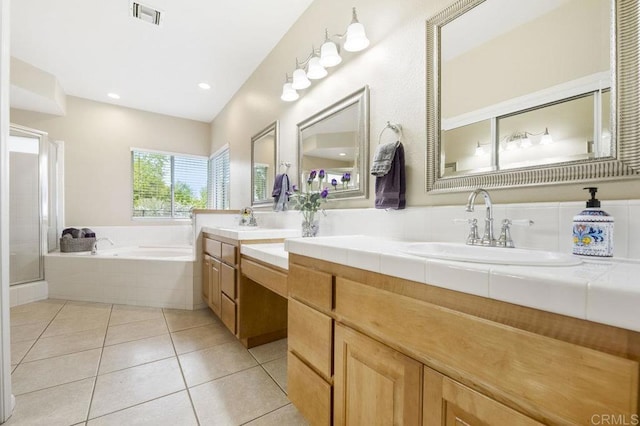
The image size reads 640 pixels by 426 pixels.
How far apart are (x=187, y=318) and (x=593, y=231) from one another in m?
2.97

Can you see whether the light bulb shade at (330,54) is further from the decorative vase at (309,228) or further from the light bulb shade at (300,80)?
the decorative vase at (309,228)

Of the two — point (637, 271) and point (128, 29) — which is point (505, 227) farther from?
point (128, 29)

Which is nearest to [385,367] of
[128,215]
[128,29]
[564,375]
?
[564,375]

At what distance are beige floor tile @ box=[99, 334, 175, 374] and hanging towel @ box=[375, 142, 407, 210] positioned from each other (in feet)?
6.13

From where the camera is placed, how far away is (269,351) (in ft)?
6.54

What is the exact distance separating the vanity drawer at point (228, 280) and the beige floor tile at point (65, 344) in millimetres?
990

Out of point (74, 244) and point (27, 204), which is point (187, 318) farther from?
point (27, 204)

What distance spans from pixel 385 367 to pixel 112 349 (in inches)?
86.1

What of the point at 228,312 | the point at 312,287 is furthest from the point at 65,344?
the point at 312,287

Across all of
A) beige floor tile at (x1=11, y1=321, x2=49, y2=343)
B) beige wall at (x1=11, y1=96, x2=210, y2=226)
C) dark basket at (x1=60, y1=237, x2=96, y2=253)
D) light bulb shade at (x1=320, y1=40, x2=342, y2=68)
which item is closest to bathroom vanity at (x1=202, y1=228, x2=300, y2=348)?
light bulb shade at (x1=320, y1=40, x2=342, y2=68)

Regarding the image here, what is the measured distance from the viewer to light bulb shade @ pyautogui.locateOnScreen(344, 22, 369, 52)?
1.54m

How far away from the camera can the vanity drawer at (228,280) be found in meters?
2.04

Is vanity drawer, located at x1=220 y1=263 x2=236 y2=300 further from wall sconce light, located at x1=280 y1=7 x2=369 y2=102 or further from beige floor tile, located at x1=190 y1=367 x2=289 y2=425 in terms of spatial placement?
wall sconce light, located at x1=280 y1=7 x2=369 y2=102

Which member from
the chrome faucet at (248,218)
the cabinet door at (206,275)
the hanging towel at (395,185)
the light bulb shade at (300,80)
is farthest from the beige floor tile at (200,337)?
the light bulb shade at (300,80)
